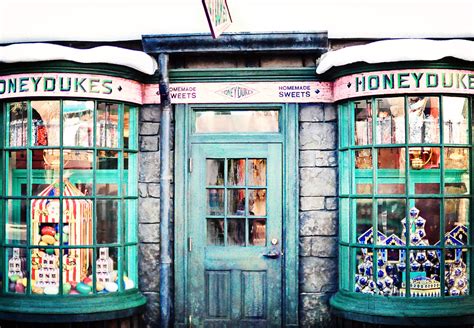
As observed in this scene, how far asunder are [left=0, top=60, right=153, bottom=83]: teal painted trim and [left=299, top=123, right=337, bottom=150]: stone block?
2018 mm

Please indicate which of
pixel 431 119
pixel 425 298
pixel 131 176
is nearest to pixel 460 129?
pixel 431 119

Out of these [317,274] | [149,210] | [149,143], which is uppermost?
[149,143]

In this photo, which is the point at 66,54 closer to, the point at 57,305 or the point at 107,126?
the point at 107,126

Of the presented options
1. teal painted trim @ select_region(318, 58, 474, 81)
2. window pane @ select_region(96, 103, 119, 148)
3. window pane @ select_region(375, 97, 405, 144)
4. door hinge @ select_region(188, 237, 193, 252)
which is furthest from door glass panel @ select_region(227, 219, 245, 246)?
teal painted trim @ select_region(318, 58, 474, 81)

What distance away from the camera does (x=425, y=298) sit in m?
6.69

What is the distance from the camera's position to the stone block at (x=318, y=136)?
7285 millimetres

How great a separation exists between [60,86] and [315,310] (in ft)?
11.8

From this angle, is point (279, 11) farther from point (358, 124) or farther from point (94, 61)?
point (94, 61)

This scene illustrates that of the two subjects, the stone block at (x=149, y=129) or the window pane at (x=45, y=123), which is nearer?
the window pane at (x=45, y=123)

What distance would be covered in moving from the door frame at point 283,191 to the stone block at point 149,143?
242 mm

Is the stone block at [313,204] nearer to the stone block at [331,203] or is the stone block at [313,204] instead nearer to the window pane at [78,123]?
the stone block at [331,203]

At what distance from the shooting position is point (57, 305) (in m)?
6.76

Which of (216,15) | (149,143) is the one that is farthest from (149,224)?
(216,15)

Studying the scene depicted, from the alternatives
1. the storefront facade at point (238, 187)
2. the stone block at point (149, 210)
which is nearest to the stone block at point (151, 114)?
the storefront facade at point (238, 187)
